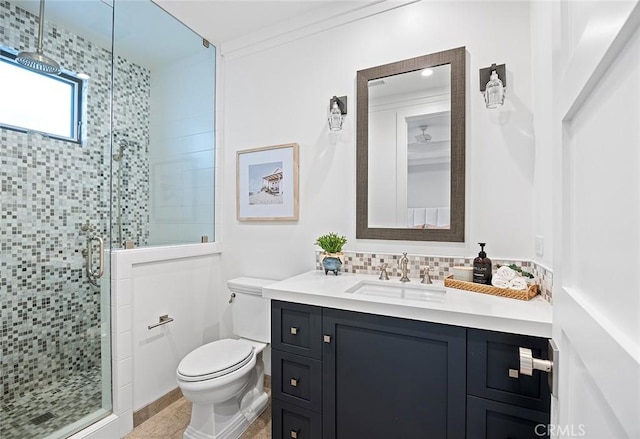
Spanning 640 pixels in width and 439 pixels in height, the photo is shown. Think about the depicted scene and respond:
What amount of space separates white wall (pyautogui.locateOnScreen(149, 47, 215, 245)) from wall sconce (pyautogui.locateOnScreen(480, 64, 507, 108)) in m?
1.93

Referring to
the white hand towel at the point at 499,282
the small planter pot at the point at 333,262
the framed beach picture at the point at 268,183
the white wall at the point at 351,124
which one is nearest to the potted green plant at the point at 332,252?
the small planter pot at the point at 333,262

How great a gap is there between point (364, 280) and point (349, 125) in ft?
3.22

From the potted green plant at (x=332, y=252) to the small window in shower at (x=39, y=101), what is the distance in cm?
166

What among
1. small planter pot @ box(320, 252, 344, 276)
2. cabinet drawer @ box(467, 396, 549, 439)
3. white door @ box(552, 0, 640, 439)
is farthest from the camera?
small planter pot @ box(320, 252, 344, 276)

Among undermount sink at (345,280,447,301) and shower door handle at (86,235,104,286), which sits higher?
shower door handle at (86,235,104,286)

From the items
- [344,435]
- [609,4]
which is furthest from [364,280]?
[609,4]

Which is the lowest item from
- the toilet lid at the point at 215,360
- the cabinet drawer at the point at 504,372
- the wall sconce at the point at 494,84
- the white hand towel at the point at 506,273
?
the toilet lid at the point at 215,360

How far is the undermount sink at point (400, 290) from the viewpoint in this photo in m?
1.54

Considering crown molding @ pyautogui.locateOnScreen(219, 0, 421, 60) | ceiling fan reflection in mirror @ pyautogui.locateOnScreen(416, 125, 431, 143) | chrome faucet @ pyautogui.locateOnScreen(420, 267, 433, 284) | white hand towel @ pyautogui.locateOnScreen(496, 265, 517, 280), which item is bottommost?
chrome faucet @ pyautogui.locateOnScreen(420, 267, 433, 284)

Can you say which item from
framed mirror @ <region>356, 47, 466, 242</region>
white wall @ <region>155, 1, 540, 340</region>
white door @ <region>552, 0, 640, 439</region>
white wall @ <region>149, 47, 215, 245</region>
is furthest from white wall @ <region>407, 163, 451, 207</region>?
white wall @ <region>149, 47, 215, 245</region>

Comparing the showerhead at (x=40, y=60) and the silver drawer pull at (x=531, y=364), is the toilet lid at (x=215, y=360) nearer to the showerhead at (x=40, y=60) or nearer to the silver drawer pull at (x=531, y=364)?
the silver drawer pull at (x=531, y=364)

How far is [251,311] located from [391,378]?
3.52 ft

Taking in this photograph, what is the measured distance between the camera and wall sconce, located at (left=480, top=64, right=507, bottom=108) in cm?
148

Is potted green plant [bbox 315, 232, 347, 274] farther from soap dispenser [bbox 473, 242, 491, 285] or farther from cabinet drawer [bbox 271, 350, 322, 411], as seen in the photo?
soap dispenser [bbox 473, 242, 491, 285]
